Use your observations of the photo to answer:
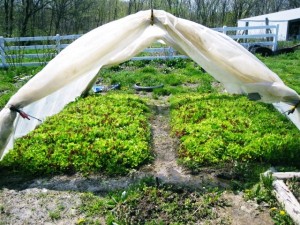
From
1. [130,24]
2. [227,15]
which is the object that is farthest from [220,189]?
[227,15]

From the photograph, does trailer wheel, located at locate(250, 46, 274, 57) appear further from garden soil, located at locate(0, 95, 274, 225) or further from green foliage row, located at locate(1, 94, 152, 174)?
garden soil, located at locate(0, 95, 274, 225)

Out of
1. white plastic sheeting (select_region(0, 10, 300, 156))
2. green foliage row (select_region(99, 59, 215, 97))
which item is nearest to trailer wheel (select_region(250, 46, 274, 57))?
green foliage row (select_region(99, 59, 215, 97))

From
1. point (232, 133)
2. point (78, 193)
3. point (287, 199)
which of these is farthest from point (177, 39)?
point (287, 199)

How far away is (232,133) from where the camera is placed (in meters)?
5.26

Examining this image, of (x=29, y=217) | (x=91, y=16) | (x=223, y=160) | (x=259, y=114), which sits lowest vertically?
(x=29, y=217)

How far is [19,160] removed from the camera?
15.5 ft

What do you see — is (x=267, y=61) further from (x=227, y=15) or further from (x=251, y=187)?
(x=227, y=15)

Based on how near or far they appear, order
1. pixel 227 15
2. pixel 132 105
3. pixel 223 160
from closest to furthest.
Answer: pixel 223 160, pixel 132 105, pixel 227 15

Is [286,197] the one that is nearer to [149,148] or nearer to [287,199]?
[287,199]

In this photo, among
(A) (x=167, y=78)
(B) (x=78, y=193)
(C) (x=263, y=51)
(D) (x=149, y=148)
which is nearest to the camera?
(B) (x=78, y=193)

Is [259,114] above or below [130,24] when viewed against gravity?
below

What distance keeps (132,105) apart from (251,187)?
3.55 metres

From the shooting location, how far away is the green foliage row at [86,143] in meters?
4.59

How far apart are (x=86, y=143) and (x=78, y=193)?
1151mm
